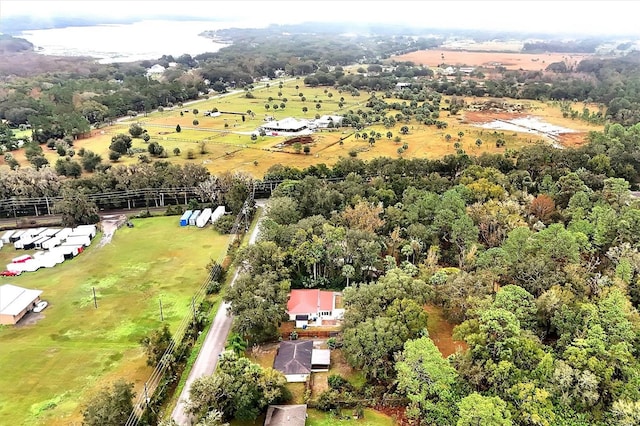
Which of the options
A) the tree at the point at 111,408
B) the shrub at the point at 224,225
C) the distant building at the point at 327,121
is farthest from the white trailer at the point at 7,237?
the distant building at the point at 327,121

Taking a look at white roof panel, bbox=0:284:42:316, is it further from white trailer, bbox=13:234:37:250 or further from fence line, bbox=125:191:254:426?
fence line, bbox=125:191:254:426

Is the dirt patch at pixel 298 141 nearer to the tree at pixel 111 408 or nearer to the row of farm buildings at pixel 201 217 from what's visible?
the row of farm buildings at pixel 201 217

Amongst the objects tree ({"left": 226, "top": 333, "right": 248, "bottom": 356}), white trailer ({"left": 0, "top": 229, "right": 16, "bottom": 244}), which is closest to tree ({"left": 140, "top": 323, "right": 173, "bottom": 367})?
tree ({"left": 226, "top": 333, "right": 248, "bottom": 356})

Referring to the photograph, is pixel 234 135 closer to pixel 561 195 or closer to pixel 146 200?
pixel 146 200

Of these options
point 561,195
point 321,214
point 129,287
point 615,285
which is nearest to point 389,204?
point 321,214

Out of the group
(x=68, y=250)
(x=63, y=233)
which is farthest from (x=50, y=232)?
(x=68, y=250)

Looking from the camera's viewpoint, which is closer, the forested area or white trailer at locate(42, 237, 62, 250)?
the forested area

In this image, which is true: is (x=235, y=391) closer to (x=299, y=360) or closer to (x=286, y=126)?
(x=299, y=360)
